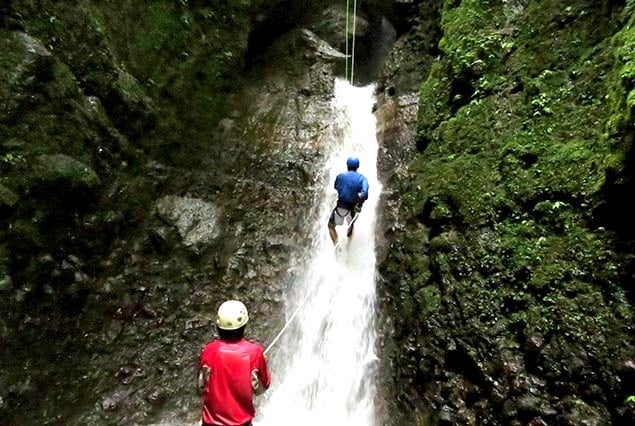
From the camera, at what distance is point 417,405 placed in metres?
5.96

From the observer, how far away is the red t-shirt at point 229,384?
355 centimetres

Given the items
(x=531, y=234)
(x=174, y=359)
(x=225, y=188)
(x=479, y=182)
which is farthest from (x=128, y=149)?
(x=531, y=234)

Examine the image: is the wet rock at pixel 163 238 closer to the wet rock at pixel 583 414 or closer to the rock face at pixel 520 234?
the rock face at pixel 520 234

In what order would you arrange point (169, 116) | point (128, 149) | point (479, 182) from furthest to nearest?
point (169, 116), point (128, 149), point (479, 182)

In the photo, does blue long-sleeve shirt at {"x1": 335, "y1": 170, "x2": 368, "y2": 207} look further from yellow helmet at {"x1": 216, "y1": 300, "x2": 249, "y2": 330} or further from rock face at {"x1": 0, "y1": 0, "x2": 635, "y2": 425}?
yellow helmet at {"x1": 216, "y1": 300, "x2": 249, "y2": 330}

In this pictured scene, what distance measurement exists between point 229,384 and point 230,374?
86mm

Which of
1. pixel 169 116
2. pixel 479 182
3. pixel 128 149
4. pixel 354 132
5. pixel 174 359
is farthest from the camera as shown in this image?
pixel 354 132

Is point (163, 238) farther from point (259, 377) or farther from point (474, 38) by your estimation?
point (474, 38)

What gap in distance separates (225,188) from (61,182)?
10.5 feet

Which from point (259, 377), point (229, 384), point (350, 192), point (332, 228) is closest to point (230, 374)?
point (229, 384)

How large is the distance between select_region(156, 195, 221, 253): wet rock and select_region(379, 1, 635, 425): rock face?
132 inches

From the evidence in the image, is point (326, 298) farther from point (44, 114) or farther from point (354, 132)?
point (44, 114)

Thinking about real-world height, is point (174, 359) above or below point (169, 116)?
below

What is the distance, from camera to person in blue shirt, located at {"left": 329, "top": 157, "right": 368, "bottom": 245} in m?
7.97
